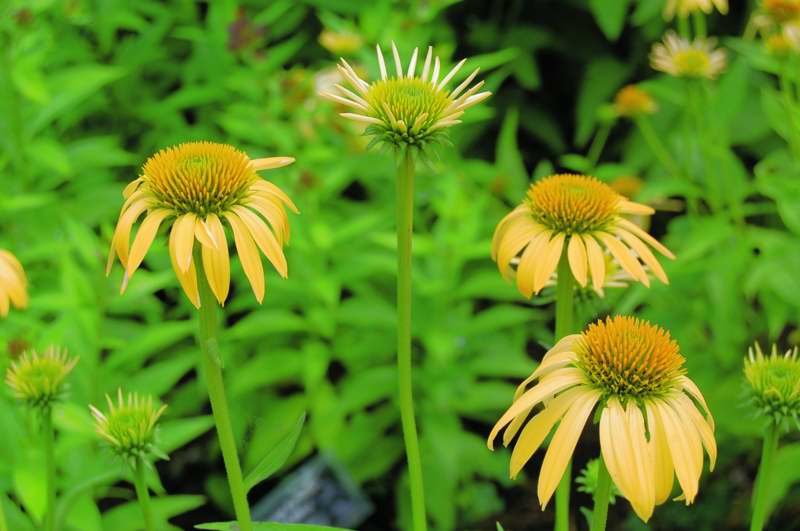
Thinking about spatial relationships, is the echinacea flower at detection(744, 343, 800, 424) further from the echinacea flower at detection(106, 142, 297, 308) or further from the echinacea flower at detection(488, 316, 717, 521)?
the echinacea flower at detection(106, 142, 297, 308)

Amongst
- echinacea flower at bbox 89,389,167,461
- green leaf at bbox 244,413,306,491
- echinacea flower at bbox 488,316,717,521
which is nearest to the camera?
echinacea flower at bbox 488,316,717,521

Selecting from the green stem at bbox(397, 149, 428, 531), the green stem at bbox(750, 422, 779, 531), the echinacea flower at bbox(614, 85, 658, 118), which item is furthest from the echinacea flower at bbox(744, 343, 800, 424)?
the echinacea flower at bbox(614, 85, 658, 118)

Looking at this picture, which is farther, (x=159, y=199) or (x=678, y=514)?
(x=678, y=514)

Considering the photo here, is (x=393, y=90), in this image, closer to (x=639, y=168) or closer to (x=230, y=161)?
(x=230, y=161)

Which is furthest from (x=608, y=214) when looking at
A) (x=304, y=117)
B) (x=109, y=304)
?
(x=304, y=117)

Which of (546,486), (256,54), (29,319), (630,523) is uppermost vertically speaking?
(256,54)

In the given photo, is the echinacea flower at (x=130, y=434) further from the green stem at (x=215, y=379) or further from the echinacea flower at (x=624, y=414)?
the echinacea flower at (x=624, y=414)
